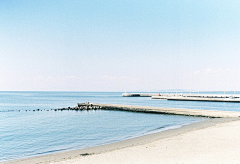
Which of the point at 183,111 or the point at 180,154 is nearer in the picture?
the point at 180,154

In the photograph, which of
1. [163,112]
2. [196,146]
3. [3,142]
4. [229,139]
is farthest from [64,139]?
[163,112]

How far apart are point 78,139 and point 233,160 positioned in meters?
13.8

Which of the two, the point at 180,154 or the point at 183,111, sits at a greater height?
the point at 180,154

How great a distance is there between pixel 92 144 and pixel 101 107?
37.8 meters

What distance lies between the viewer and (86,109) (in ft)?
181

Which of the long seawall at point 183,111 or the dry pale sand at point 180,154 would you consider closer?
the dry pale sand at point 180,154

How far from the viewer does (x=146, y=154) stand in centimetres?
1249

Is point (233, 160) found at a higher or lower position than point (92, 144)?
higher

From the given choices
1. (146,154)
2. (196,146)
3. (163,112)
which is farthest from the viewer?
(163,112)

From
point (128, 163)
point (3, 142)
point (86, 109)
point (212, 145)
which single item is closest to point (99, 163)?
point (128, 163)

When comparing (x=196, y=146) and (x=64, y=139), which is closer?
(x=196, y=146)

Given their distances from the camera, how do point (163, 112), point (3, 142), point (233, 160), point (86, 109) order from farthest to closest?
point (86, 109)
point (163, 112)
point (3, 142)
point (233, 160)

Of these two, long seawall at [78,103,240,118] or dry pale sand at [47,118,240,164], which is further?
long seawall at [78,103,240,118]

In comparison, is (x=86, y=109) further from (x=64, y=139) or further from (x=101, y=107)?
(x=64, y=139)
